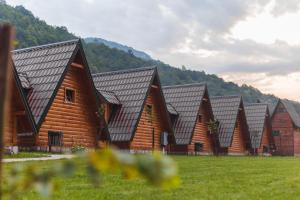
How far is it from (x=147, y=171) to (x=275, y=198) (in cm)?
977

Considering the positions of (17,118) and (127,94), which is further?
(127,94)

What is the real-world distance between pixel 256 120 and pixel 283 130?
38.6 ft

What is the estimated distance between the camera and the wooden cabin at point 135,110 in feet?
94.3

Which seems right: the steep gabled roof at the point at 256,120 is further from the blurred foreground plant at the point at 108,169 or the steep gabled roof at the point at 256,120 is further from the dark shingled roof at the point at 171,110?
the blurred foreground plant at the point at 108,169

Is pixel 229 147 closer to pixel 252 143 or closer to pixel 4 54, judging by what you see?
pixel 252 143

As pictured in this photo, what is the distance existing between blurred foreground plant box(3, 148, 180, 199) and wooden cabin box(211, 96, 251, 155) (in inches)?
1586

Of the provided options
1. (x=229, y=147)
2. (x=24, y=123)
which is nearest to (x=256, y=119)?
(x=229, y=147)

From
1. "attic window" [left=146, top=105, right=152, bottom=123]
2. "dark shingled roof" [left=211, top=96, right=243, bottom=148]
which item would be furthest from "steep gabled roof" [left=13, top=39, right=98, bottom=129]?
"dark shingled roof" [left=211, top=96, right=243, bottom=148]

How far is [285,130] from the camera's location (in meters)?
62.1

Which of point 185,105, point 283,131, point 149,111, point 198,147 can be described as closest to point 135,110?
point 149,111

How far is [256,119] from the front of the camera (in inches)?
2048

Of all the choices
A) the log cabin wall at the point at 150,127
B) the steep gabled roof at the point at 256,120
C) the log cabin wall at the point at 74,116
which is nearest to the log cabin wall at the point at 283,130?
the steep gabled roof at the point at 256,120

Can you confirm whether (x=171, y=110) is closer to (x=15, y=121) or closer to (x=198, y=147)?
(x=198, y=147)

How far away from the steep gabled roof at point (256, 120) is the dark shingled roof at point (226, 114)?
20.2 ft
